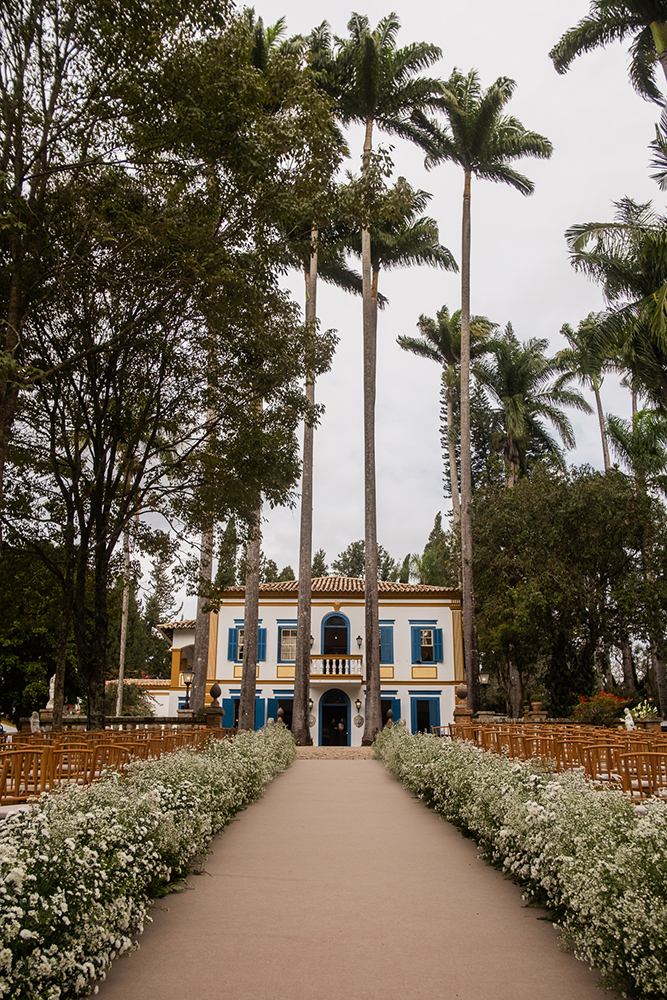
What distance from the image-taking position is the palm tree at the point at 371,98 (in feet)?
77.6

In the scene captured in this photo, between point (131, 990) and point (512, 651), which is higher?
point (512, 651)

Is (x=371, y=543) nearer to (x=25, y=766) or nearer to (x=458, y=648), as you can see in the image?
(x=458, y=648)

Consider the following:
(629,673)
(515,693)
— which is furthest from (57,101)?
(629,673)

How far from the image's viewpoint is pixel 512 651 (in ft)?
88.0

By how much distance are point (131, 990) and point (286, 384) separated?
10.6 metres

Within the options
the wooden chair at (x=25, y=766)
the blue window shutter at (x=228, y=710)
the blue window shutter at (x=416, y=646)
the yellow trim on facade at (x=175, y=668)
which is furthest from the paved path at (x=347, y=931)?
the yellow trim on facade at (x=175, y=668)

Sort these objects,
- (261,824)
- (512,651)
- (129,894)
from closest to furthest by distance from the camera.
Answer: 1. (129,894)
2. (261,824)
3. (512,651)

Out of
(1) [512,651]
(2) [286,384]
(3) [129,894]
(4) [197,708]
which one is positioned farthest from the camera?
(1) [512,651]

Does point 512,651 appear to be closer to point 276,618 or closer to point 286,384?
point 276,618

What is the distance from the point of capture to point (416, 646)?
97.4 ft

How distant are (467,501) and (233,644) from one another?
36.7ft

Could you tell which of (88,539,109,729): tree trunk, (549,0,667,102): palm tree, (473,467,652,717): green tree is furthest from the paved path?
(549,0,667,102): palm tree

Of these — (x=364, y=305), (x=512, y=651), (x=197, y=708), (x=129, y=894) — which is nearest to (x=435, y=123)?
(x=364, y=305)

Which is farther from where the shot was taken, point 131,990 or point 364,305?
point 364,305
